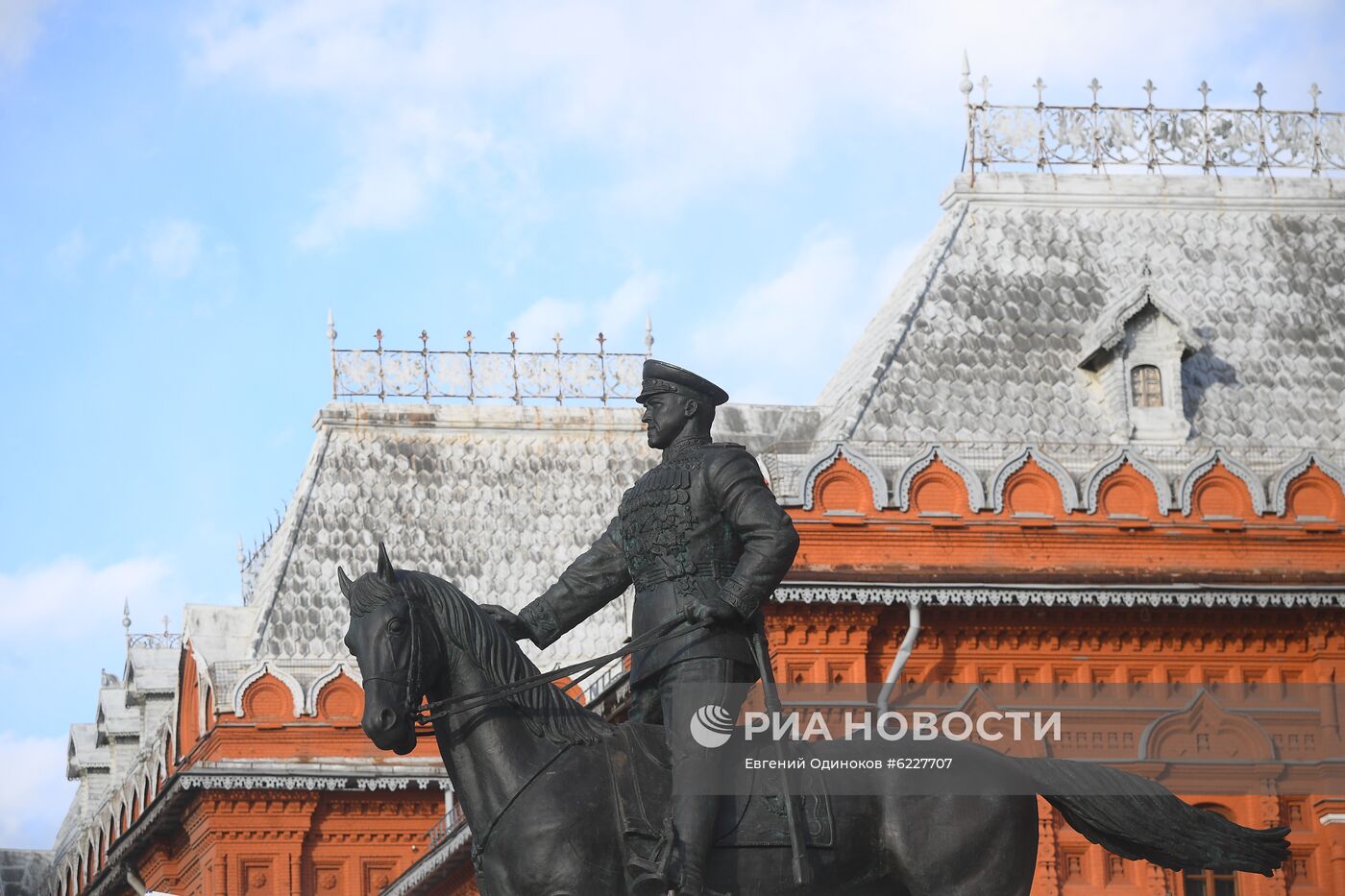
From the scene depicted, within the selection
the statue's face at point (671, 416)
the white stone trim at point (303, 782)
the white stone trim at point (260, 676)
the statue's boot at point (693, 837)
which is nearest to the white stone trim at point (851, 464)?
the white stone trim at point (303, 782)

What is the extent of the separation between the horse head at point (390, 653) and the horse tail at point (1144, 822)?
287 centimetres

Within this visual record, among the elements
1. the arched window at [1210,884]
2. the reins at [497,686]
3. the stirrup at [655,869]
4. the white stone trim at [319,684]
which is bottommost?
the stirrup at [655,869]

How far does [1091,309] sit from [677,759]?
24.8 m

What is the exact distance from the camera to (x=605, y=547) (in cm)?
1250

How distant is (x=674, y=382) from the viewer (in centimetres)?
1251

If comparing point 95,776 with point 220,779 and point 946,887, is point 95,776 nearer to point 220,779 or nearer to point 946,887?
point 220,779

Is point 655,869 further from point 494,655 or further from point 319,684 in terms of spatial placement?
point 319,684

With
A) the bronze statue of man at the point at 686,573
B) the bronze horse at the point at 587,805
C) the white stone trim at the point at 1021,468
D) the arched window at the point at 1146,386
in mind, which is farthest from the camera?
the arched window at the point at 1146,386

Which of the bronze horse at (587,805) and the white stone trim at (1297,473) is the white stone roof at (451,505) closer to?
the white stone trim at (1297,473)

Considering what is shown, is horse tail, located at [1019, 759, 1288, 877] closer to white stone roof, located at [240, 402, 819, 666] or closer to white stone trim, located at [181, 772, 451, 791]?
white stone trim, located at [181, 772, 451, 791]

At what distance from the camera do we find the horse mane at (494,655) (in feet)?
38.3

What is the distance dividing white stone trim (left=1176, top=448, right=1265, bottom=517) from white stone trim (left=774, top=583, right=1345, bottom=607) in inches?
48.3

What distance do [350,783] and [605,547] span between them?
32765 mm

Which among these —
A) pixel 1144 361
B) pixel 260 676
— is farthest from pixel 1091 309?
pixel 260 676
